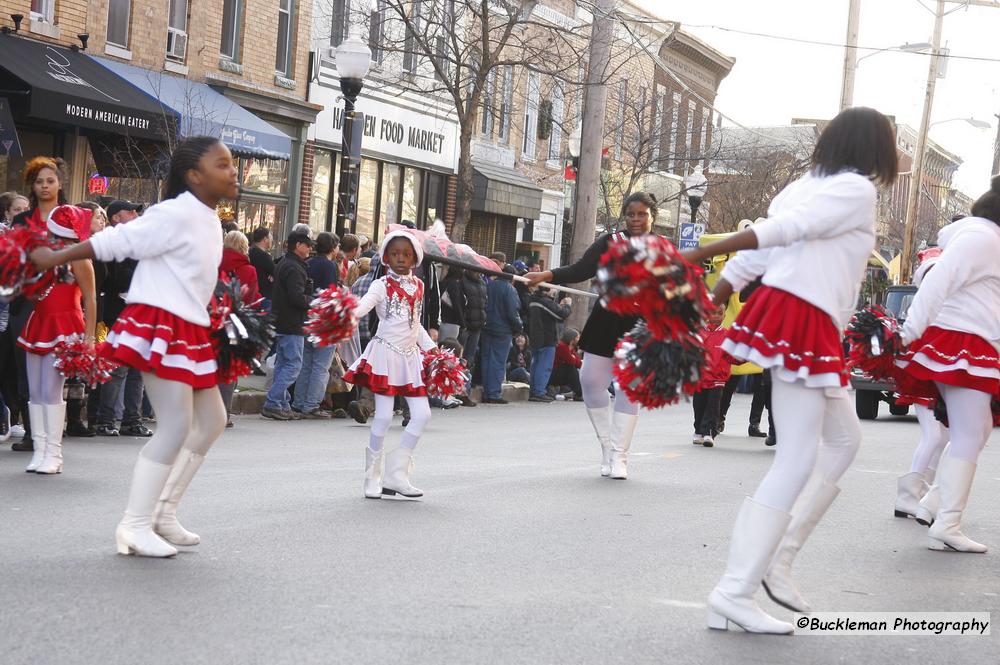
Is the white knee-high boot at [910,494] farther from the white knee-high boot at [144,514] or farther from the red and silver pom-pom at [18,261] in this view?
the red and silver pom-pom at [18,261]

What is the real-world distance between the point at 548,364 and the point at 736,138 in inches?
1548

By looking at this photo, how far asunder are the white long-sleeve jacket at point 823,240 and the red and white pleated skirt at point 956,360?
1912 millimetres

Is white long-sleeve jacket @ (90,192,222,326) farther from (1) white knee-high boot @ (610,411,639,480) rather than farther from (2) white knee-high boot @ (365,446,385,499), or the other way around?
(1) white knee-high boot @ (610,411,639,480)

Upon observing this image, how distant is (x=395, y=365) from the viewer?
872 cm

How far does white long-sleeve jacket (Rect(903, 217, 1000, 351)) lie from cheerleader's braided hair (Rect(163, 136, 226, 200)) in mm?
3587

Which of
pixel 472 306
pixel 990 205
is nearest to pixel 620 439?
pixel 990 205

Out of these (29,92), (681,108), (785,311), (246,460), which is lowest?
(246,460)

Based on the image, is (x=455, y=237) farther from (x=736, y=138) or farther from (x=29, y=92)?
(x=736, y=138)

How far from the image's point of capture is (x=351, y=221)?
17078 millimetres

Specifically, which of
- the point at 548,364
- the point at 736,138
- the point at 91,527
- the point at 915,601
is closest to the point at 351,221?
the point at 548,364

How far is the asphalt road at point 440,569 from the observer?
4.88 meters

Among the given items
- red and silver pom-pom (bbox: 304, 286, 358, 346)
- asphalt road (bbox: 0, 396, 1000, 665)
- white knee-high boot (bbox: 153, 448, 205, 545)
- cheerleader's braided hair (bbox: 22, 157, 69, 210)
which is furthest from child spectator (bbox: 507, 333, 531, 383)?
white knee-high boot (bbox: 153, 448, 205, 545)

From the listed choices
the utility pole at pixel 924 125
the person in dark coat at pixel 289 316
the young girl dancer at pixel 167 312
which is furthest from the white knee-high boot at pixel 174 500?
the utility pole at pixel 924 125

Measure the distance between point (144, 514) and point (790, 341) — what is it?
288 centimetres
